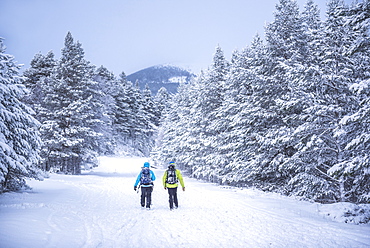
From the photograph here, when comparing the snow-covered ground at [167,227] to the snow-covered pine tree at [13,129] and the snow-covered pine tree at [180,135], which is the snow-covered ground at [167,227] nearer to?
the snow-covered pine tree at [13,129]

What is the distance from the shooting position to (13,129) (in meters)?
10.1

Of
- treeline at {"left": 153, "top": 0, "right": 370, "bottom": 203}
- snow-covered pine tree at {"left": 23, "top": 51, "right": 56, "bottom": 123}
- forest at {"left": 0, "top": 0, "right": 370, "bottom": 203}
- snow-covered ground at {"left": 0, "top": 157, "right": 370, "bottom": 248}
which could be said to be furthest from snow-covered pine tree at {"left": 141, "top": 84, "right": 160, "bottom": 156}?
snow-covered ground at {"left": 0, "top": 157, "right": 370, "bottom": 248}

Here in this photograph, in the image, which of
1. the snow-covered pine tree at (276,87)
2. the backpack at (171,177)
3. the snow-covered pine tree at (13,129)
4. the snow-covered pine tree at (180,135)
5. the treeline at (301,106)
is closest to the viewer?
the snow-covered pine tree at (13,129)

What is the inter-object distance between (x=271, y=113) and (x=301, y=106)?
6.39 ft

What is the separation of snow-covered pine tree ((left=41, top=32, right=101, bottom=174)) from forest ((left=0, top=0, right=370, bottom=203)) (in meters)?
0.12

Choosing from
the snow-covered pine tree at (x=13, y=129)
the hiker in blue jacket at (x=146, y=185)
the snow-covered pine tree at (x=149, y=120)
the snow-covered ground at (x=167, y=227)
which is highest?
the snow-covered pine tree at (x=149, y=120)

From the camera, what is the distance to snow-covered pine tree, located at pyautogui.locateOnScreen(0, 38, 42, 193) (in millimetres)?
9016

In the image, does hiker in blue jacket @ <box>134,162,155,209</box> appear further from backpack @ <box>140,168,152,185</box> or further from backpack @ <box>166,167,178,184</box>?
backpack @ <box>166,167,178,184</box>

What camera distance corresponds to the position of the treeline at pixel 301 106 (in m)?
10.0

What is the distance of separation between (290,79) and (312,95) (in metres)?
2.58

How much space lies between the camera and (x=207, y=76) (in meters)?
25.0

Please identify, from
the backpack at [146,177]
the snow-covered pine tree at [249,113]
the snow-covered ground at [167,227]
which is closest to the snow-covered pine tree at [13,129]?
the snow-covered ground at [167,227]

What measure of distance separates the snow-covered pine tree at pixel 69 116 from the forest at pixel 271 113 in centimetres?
12

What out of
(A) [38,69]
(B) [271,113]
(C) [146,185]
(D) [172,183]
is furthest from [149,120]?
(D) [172,183]
